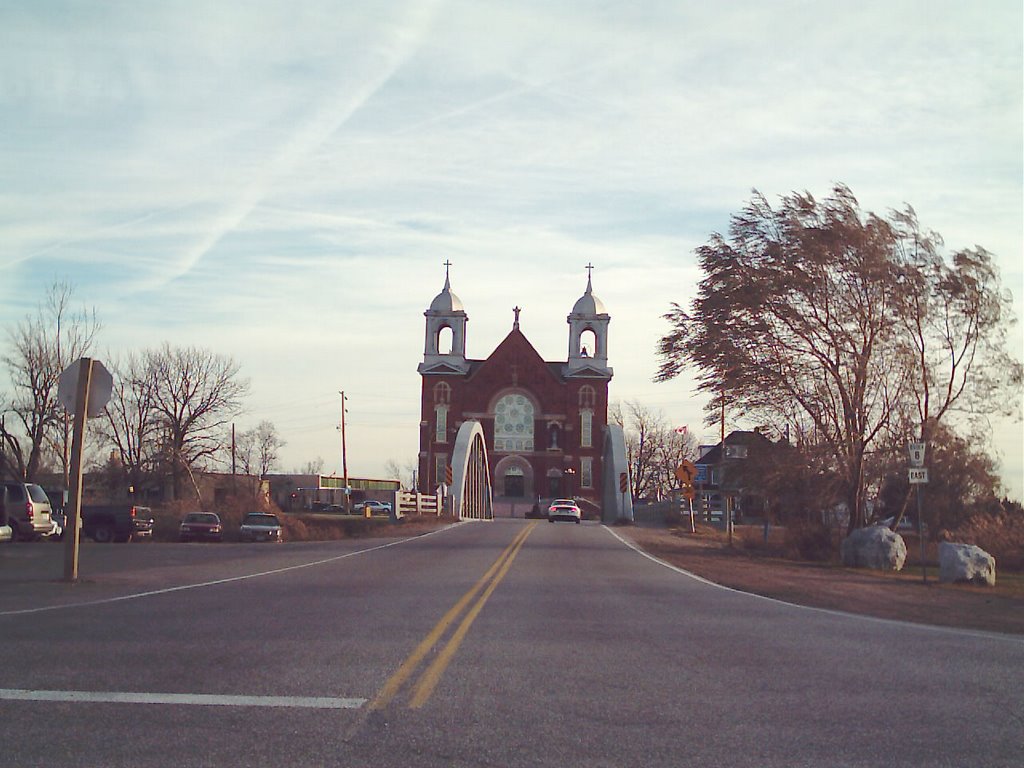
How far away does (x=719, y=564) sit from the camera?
25828mm

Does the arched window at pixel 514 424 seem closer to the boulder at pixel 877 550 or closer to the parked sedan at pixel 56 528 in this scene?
the parked sedan at pixel 56 528

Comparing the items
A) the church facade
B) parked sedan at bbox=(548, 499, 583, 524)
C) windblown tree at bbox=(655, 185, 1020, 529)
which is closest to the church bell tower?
the church facade

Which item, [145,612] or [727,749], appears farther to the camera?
[145,612]

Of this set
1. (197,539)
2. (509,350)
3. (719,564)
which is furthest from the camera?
(509,350)

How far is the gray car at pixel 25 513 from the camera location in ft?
97.1

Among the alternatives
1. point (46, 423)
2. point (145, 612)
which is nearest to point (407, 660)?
point (145, 612)

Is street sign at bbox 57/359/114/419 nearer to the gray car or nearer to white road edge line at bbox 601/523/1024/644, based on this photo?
white road edge line at bbox 601/523/1024/644

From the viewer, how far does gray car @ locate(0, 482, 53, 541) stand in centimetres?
2961

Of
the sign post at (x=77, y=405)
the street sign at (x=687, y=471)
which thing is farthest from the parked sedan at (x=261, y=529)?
A: the sign post at (x=77, y=405)

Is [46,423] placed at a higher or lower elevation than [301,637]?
higher

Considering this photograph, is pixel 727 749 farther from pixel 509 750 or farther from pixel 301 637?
pixel 301 637

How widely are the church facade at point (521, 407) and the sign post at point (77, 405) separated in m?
77.1

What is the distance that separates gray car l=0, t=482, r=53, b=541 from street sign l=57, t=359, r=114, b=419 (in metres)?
14.6

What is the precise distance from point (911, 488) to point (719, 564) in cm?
823
